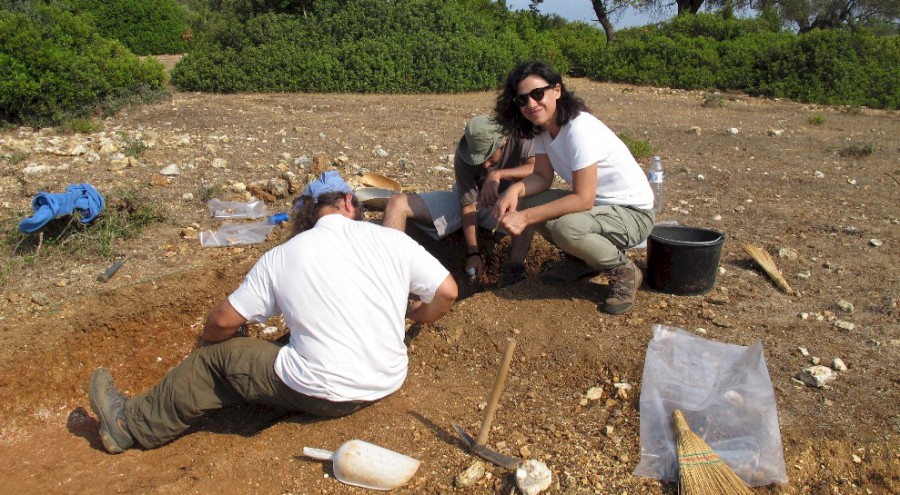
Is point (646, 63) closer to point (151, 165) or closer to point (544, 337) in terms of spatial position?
point (151, 165)

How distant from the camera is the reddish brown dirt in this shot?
2756 mm

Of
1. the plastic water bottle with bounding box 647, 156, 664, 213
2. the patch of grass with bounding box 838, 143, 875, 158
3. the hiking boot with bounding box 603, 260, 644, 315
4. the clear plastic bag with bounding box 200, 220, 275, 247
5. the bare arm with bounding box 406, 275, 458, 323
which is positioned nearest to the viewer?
the bare arm with bounding box 406, 275, 458, 323

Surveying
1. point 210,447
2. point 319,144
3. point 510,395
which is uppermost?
point 319,144

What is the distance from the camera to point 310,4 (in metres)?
12.6

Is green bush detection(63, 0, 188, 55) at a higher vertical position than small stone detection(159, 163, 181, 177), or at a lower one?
higher

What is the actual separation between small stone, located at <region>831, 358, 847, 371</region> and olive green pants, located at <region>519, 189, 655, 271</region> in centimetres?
109

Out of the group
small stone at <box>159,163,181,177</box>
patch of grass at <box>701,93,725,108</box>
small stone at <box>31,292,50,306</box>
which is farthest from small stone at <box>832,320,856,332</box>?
patch of grass at <box>701,93,725,108</box>

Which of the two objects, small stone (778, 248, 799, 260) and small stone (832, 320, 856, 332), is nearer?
small stone (832, 320, 856, 332)

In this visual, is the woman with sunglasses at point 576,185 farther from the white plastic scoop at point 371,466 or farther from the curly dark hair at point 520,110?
the white plastic scoop at point 371,466

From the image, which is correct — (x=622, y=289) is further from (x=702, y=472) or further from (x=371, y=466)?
(x=371, y=466)

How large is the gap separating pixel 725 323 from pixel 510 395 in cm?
126

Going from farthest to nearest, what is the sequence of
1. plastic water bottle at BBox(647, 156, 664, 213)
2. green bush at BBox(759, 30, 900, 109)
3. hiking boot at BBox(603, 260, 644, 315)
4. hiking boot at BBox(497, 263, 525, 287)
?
green bush at BBox(759, 30, 900, 109), plastic water bottle at BBox(647, 156, 664, 213), hiking boot at BBox(497, 263, 525, 287), hiking boot at BBox(603, 260, 644, 315)

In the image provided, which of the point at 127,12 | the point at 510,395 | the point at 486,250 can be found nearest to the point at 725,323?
the point at 510,395

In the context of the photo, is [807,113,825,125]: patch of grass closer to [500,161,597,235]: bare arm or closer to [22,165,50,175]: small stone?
[500,161,597,235]: bare arm
